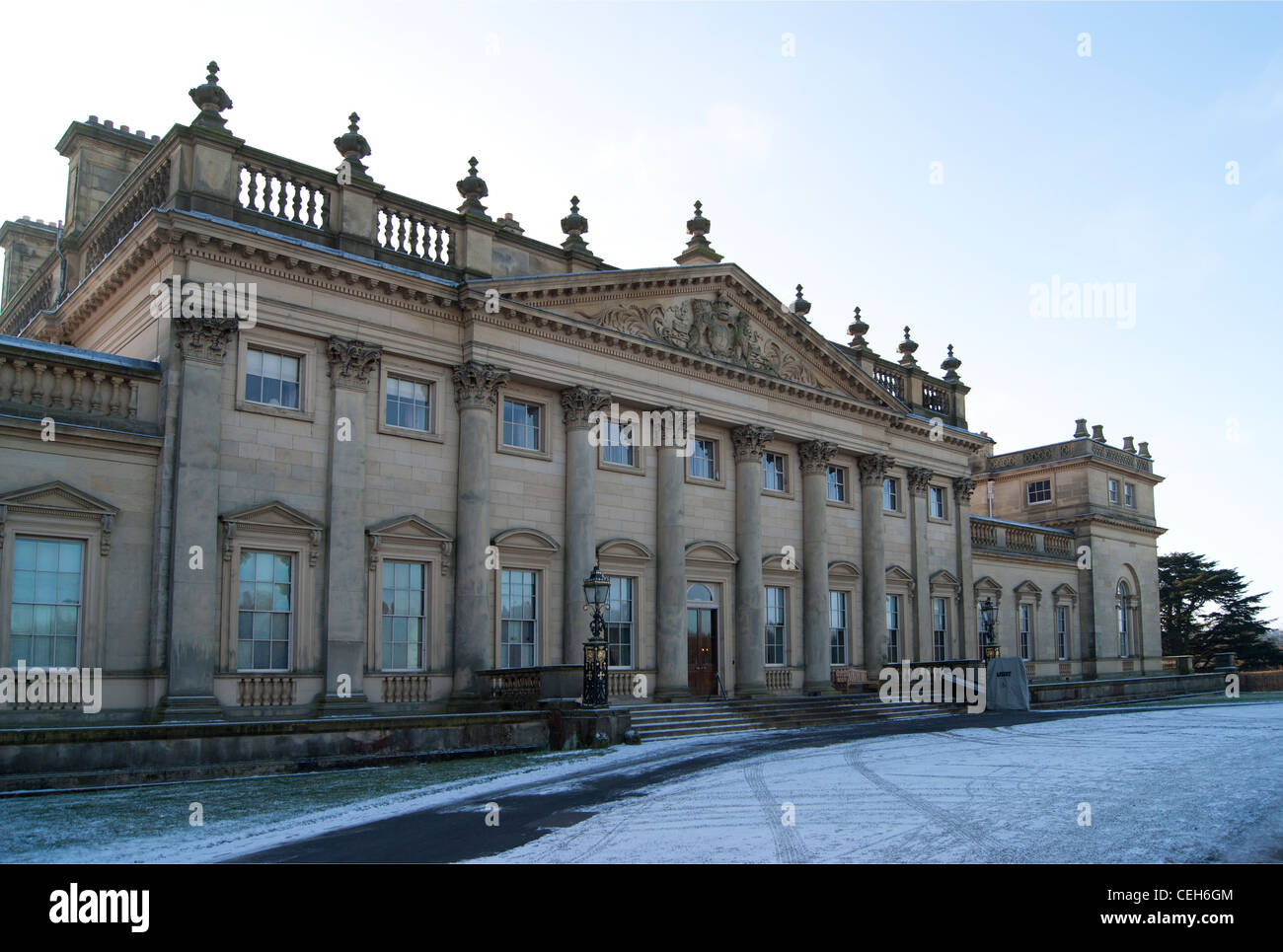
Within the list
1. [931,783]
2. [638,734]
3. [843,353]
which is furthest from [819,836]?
[843,353]

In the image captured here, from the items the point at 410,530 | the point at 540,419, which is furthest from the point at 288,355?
the point at 540,419

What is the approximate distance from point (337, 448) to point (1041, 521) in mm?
38016

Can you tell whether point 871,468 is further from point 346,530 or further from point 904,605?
point 346,530

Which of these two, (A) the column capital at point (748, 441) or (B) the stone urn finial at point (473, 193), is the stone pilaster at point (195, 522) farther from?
(A) the column capital at point (748, 441)

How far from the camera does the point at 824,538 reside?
31.8m

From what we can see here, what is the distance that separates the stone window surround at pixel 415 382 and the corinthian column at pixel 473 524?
18.0 inches

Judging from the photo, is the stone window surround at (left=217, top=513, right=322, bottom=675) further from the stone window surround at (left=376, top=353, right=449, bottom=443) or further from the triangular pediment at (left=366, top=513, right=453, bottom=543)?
the stone window surround at (left=376, top=353, right=449, bottom=443)

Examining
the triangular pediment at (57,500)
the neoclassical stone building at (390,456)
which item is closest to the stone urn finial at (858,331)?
the neoclassical stone building at (390,456)

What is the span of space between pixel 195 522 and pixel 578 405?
32.0 feet

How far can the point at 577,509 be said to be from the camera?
25.5 m

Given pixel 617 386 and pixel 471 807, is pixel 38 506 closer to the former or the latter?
pixel 471 807

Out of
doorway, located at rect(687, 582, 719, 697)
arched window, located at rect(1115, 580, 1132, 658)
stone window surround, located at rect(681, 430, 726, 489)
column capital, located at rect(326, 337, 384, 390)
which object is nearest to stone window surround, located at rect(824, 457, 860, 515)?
stone window surround, located at rect(681, 430, 726, 489)

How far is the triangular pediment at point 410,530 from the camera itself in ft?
73.3

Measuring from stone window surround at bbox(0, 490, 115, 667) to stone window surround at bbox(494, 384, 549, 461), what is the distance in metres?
8.71
